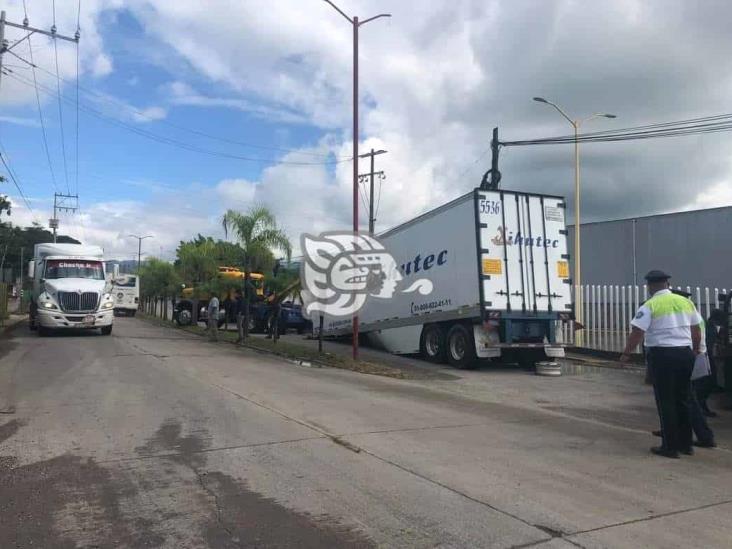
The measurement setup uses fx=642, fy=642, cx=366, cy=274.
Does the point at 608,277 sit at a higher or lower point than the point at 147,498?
higher

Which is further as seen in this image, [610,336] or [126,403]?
[610,336]

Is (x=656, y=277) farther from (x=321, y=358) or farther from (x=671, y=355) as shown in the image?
(x=321, y=358)

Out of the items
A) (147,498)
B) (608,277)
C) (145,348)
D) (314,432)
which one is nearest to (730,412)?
(314,432)

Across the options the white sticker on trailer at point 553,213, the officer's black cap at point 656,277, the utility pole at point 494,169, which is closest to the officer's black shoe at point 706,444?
the officer's black cap at point 656,277

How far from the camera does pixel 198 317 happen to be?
3366cm

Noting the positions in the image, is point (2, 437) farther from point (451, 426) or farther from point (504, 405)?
point (504, 405)

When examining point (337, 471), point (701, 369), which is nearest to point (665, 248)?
point (701, 369)

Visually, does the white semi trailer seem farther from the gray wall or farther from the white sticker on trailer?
the gray wall

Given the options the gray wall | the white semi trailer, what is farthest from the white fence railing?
the gray wall

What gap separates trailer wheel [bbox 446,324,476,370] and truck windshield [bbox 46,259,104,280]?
1356 centimetres

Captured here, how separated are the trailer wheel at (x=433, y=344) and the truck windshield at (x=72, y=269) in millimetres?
12464

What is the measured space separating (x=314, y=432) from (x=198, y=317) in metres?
27.4

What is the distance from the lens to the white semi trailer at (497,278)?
14781 millimetres

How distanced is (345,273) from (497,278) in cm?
619
